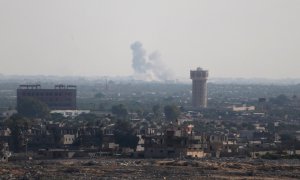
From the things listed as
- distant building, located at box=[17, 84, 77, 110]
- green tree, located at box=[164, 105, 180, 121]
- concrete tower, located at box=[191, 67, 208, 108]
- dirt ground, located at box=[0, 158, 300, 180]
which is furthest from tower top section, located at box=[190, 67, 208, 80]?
dirt ground, located at box=[0, 158, 300, 180]

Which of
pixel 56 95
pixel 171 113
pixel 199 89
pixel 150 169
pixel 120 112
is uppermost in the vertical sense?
pixel 199 89

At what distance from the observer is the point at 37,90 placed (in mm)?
137000

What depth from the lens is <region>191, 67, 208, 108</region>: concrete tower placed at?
16100 centimetres

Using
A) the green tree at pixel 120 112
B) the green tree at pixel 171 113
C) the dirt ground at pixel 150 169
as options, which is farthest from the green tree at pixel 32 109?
the dirt ground at pixel 150 169

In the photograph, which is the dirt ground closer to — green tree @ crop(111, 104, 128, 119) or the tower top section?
green tree @ crop(111, 104, 128, 119)

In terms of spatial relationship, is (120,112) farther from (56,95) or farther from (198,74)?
(198,74)

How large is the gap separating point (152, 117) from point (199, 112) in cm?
1854

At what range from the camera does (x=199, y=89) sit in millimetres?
163875

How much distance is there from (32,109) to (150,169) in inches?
2482

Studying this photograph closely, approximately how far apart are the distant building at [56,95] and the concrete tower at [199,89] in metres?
25.8

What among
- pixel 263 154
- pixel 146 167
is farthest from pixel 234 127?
pixel 146 167

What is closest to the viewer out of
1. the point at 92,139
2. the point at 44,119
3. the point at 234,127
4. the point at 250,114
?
the point at 92,139

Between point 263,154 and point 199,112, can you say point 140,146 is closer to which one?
point 263,154

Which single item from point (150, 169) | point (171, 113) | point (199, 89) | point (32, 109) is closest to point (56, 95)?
point (32, 109)
